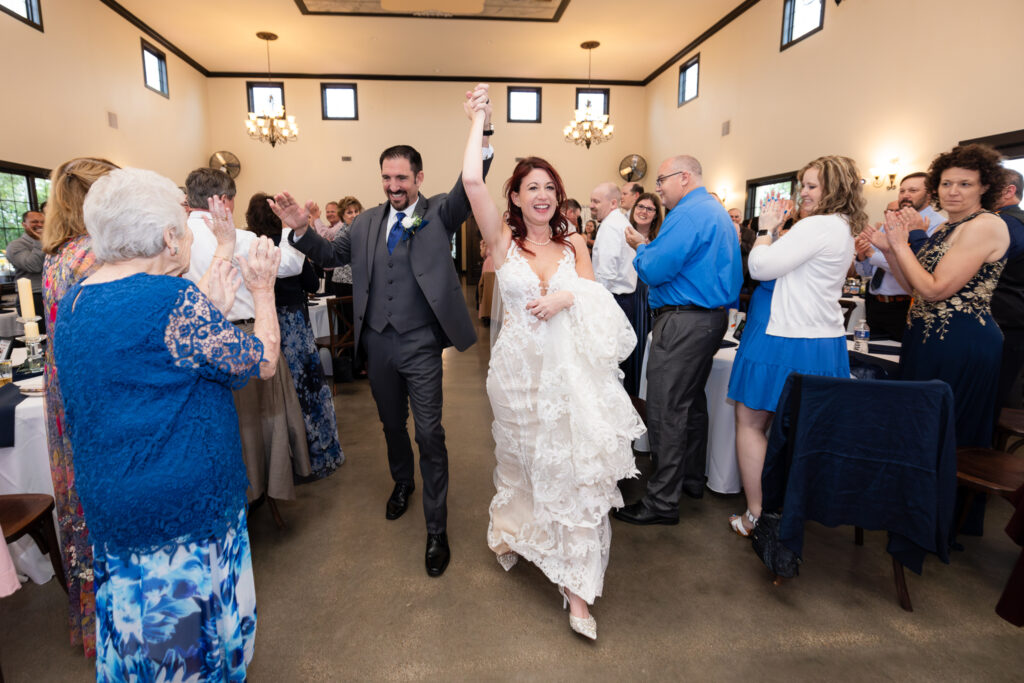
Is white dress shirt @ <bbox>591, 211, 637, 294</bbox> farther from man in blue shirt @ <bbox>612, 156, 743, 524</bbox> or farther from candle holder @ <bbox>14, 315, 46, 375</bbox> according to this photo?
candle holder @ <bbox>14, 315, 46, 375</bbox>

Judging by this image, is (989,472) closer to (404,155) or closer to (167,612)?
(404,155)

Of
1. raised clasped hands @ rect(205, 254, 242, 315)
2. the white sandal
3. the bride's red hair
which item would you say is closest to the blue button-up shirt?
the bride's red hair

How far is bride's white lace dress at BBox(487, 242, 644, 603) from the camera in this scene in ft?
6.30

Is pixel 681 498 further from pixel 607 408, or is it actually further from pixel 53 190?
pixel 53 190

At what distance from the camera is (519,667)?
1.84 meters

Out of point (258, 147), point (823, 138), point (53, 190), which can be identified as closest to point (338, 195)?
point (258, 147)

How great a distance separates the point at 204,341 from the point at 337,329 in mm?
4488

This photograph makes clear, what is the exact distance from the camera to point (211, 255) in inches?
89.7

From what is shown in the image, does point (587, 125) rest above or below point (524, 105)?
below

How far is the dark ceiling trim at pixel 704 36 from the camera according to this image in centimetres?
873

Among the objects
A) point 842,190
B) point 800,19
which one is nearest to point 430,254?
point 842,190

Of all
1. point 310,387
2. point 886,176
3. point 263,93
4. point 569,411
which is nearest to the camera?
point 569,411

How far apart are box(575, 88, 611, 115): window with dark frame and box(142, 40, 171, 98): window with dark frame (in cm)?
898

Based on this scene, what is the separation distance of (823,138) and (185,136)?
12.0 meters
